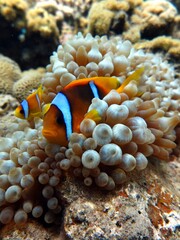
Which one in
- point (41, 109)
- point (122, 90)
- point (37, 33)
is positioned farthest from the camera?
point (37, 33)

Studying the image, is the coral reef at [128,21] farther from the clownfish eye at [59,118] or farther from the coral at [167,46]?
the clownfish eye at [59,118]

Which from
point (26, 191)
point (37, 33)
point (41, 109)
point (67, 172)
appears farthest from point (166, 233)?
point (37, 33)

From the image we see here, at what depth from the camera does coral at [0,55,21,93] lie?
351 cm

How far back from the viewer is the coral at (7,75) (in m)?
3.51

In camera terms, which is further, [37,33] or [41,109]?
[37,33]

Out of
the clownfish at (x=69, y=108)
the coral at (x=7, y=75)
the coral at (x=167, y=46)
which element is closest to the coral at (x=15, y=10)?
the coral at (x=7, y=75)

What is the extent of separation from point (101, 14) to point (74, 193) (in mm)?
3515

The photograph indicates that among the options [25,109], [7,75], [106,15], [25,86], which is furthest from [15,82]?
[106,15]

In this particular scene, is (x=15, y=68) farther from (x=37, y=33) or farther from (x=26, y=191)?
(x=26, y=191)

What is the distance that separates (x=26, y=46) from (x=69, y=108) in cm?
358

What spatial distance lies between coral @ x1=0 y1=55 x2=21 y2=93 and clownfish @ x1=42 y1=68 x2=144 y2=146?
2.05m

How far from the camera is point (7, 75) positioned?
375 cm

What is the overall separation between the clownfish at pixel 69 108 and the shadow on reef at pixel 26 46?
325 centimetres

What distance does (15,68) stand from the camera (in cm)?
399
